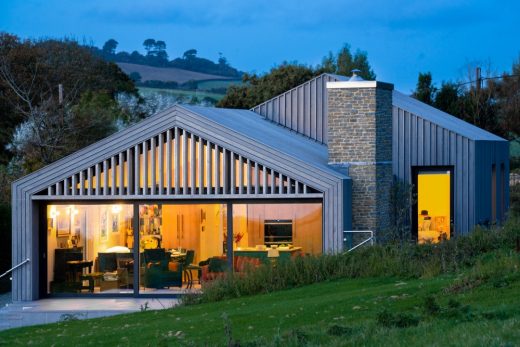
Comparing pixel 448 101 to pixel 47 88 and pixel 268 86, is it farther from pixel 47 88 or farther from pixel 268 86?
pixel 47 88

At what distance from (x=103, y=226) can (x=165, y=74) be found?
87.6 metres

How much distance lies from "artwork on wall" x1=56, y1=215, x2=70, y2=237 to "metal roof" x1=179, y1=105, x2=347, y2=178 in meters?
4.01

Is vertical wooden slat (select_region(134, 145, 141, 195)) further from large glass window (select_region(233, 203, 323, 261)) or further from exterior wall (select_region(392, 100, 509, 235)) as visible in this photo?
exterior wall (select_region(392, 100, 509, 235))

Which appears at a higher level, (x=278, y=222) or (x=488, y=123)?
(x=488, y=123)

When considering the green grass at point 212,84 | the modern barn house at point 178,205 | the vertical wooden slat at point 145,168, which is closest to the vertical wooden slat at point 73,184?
the modern barn house at point 178,205

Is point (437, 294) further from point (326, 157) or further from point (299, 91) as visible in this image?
point (299, 91)

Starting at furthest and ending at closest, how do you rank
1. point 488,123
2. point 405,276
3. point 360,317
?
point 488,123, point 405,276, point 360,317

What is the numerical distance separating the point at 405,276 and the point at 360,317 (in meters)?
5.22

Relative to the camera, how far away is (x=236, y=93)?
58156mm

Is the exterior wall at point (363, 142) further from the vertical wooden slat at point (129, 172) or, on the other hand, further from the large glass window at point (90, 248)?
the large glass window at point (90, 248)

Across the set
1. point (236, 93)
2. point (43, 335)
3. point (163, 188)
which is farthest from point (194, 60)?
point (43, 335)

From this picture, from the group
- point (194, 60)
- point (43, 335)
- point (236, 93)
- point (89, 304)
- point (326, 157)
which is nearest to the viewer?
point (43, 335)

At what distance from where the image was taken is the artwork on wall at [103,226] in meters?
25.2

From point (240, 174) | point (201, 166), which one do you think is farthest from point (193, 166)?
point (240, 174)
